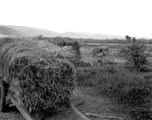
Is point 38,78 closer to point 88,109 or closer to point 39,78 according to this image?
point 39,78

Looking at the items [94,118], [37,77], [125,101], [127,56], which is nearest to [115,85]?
[125,101]

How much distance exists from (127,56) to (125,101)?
8000mm

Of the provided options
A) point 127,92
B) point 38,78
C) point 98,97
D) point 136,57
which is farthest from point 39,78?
point 136,57

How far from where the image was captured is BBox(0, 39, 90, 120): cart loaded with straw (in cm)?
453

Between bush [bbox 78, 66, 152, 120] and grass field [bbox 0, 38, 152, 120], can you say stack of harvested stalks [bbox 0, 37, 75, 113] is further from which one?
bush [bbox 78, 66, 152, 120]

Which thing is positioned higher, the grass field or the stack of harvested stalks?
the stack of harvested stalks

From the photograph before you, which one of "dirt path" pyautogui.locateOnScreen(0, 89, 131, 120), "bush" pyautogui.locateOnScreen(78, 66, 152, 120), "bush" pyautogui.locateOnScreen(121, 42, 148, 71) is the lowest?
"dirt path" pyautogui.locateOnScreen(0, 89, 131, 120)

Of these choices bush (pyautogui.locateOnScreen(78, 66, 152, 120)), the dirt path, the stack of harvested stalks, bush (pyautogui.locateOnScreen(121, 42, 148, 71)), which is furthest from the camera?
bush (pyautogui.locateOnScreen(121, 42, 148, 71))

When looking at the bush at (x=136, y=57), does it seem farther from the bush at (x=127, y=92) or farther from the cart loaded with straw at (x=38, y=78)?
the cart loaded with straw at (x=38, y=78)

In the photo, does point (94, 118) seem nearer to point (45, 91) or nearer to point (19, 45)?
point (45, 91)

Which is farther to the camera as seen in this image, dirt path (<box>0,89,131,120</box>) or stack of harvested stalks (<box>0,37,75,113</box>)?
dirt path (<box>0,89,131,120</box>)

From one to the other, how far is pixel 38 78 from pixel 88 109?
2791mm

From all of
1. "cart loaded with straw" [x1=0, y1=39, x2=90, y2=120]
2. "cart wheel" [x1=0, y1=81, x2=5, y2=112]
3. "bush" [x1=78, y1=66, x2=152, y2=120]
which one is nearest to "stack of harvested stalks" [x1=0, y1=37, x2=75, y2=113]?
"cart loaded with straw" [x1=0, y1=39, x2=90, y2=120]

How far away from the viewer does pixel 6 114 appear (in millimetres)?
5910
